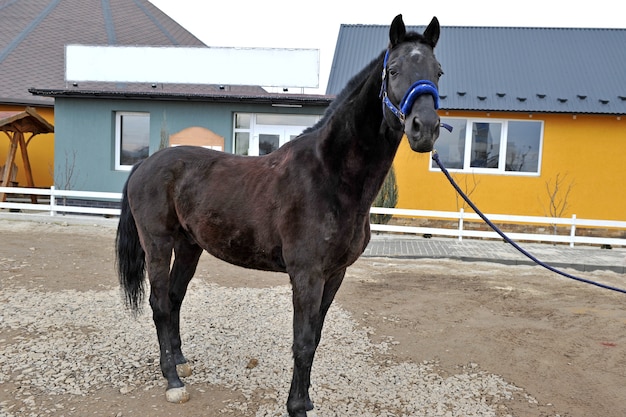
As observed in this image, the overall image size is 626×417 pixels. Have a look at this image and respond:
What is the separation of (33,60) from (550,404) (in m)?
20.7

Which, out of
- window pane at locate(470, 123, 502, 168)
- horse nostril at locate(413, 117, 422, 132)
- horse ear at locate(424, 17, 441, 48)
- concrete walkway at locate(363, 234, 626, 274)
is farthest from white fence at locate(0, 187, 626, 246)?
horse nostril at locate(413, 117, 422, 132)

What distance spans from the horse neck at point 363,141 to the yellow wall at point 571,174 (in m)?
9.72

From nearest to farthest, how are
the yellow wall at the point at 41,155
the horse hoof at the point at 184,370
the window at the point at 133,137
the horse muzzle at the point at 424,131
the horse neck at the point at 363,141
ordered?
→ 1. the horse muzzle at the point at 424,131
2. the horse neck at the point at 363,141
3. the horse hoof at the point at 184,370
4. the window at the point at 133,137
5. the yellow wall at the point at 41,155

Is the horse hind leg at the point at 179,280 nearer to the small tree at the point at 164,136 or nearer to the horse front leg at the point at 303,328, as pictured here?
the horse front leg at the point at 303,328

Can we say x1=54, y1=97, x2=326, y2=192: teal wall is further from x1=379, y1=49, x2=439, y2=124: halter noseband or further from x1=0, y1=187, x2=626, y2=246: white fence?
x1=379, y1=49, x2=439, y2=124: halter noseband

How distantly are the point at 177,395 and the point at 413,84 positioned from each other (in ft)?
8.70

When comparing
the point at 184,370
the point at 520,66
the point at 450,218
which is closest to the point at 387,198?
the point at 450,218

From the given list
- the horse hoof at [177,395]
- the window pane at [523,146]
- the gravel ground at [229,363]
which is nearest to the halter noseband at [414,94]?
the gravel ground at [229,363]

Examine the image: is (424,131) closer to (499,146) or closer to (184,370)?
(184,370)

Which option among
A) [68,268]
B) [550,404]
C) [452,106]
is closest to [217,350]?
[550,404]

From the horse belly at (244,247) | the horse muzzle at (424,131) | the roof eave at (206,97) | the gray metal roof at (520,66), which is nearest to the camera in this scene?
the horse muzzle at (424,131)

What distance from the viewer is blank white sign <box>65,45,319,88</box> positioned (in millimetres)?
13555

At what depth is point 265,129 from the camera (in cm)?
1323

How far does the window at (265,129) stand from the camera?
43.1 ft
